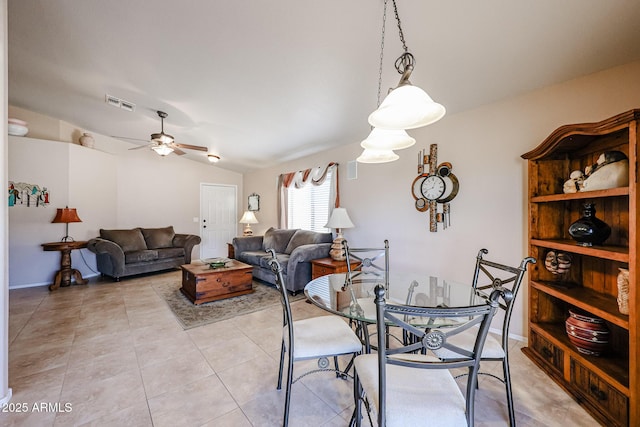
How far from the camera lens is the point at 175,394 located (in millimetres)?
1795

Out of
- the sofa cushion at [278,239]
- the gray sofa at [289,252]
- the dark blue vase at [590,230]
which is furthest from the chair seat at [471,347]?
the sofa cushion at [278,239]

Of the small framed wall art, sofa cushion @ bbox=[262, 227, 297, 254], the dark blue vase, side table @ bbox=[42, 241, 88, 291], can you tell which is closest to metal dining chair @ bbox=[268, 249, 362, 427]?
the dark blue vase

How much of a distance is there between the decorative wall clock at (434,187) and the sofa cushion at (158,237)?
16.8 feet

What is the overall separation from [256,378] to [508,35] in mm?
3057

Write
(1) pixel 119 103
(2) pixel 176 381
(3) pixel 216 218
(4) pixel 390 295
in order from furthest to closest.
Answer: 1. (3) pixel 216 218
2. (1) pixel 119 103
3. (4) pixel 390 295
4. (2) pixel 176 381

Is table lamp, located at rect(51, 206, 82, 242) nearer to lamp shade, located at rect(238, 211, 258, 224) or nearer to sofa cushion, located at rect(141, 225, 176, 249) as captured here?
sofa cushion, located at rect(141, 225, 176, 249)

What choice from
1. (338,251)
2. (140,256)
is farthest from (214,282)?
(140,256)

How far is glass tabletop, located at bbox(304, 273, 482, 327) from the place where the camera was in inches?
64.7

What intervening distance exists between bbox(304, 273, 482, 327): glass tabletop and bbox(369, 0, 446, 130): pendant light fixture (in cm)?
108

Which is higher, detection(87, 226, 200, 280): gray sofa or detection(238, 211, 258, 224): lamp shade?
detection(238, 211, 258, 224): lamp shade

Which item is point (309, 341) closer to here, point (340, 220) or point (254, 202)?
point (340, 220)

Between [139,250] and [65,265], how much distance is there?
104cm

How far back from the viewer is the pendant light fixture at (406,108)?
1293 millimetres

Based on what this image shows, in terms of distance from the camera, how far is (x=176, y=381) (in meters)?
1.93
